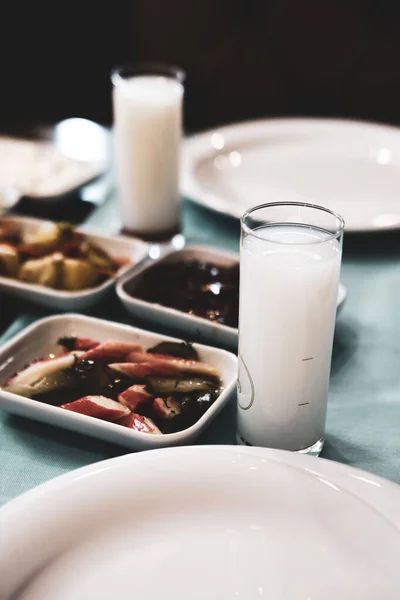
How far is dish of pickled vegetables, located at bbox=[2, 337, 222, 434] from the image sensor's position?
68 centimetres

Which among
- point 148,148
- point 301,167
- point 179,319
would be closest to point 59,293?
point 179,319

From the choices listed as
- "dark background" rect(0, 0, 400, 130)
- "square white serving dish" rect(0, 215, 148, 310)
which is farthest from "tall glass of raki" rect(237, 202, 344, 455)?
"dark background" rect(0, 0, 400, 130)

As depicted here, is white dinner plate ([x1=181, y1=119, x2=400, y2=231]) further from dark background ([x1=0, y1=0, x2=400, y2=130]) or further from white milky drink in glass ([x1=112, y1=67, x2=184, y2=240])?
dark background ([x1=0, y1=0, x2=400, y2=130])

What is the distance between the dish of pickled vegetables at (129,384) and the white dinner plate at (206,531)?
0.09m

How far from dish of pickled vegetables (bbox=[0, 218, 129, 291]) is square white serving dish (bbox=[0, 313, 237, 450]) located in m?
0.11

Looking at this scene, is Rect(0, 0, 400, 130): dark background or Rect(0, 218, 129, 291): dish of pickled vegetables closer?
Rect(0, 218, 129, 291): dish of pickled vegetables

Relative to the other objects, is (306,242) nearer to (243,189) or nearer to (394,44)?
(243,189)

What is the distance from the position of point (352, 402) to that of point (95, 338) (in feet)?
0.98

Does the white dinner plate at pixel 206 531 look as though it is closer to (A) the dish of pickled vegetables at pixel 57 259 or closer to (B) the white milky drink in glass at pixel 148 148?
(A) the dish of pickled vegetables at pixel 57 259

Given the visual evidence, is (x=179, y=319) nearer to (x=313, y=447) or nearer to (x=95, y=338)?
(x=95, y=338)

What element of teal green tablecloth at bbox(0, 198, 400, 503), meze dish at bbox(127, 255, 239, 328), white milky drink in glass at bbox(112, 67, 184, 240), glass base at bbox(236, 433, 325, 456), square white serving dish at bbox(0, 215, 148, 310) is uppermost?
white milky drink in glass at bbox(112, 67, 184, 240)

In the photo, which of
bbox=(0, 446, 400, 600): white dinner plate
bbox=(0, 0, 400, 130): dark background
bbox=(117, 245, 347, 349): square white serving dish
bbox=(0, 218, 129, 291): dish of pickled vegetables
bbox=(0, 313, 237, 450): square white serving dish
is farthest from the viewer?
bbox=(0, 0, 400, 130): dark background

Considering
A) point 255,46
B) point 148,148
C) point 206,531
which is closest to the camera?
point 206,531

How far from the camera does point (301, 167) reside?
4.44ft
